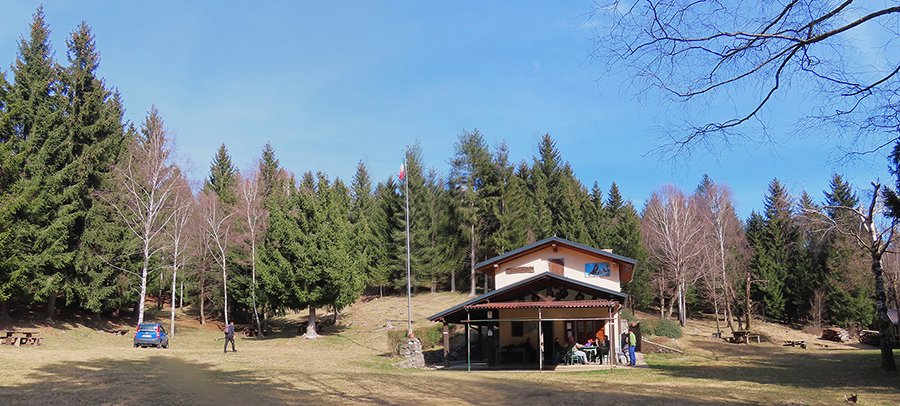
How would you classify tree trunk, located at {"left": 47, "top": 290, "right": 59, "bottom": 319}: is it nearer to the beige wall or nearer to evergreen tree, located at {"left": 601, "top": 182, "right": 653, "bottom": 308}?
the beige wall

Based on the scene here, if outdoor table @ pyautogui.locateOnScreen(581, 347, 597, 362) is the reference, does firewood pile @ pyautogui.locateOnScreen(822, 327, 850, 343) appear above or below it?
below

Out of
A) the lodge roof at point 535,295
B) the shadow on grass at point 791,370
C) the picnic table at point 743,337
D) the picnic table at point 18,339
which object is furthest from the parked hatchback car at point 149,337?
the picnic table at point 743,337

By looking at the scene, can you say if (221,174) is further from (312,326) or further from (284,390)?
(284,390)

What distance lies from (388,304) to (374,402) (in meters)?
41.0

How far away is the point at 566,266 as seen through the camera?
88.3 feet

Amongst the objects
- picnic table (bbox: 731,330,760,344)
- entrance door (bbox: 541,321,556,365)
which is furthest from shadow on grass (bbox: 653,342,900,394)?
picnic table (bbox: 731,330,760,344)

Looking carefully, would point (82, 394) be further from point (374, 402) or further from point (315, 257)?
point (315, 257)

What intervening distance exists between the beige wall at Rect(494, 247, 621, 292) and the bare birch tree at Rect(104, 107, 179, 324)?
22.6 meters

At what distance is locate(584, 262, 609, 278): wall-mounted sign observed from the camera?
26.5 meters

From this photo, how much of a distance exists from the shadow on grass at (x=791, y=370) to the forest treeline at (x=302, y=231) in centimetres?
503

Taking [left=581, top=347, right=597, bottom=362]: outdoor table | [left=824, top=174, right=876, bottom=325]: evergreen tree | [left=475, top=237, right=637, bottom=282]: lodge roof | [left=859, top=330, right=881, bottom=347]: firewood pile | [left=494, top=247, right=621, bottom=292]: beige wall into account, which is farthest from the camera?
[left=824, top=174, right=876, bottom=325]: evergreen tree

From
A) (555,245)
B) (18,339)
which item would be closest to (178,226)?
(18,339)

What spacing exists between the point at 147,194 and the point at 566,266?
27300 mm

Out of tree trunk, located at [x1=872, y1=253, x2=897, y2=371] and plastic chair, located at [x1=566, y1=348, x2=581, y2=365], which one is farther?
plastic chair, located at [x1=566, y1=348, x2=581, y2=365]
